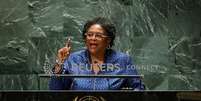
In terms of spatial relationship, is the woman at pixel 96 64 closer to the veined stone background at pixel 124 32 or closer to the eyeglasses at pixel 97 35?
the eyeglasses at pixel 97 35

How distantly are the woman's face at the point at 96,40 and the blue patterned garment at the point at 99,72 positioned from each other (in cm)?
Result: 2

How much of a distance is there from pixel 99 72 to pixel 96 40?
16 cm

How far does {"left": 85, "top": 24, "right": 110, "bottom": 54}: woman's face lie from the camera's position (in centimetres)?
139

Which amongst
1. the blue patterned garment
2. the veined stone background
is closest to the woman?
the blue patterned garment

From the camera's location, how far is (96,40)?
1404mm

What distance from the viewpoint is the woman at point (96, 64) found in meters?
1.19

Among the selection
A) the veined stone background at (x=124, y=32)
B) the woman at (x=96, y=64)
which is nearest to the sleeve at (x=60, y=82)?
the woman at (x=96, y=64)

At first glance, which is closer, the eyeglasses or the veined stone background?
the eyeglasses

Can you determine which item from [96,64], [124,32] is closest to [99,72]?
[96,64]

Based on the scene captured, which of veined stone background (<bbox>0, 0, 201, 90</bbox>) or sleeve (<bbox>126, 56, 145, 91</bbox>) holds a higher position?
veined stone background (<bbox>0, 0, 201, 90</bbox>)

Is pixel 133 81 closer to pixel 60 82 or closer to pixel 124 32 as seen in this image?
pixel 60 82

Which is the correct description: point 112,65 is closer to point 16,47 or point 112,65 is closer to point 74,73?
point 74,73

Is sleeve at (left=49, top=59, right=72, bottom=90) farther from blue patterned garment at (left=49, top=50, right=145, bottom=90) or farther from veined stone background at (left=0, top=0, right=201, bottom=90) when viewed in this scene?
veined stone background at (left=0, top=0, right=201, bottom=90)

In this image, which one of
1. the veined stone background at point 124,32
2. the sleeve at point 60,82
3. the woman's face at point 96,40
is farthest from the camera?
the veined stone background at point 124,32
